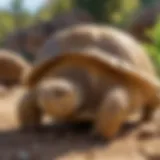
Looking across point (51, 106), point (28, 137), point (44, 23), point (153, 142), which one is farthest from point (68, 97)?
point (44, 23)

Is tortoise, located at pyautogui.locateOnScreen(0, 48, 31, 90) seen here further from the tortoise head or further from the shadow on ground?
the tortoise head

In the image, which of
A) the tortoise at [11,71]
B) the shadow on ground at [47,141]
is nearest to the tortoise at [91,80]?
the shadow on ground at [47,141]

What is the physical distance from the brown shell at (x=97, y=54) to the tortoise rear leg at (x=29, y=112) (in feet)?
0.62

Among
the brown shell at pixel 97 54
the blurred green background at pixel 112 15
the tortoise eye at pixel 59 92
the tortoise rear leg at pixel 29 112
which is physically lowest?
the tortoise eye at pixel 59 92

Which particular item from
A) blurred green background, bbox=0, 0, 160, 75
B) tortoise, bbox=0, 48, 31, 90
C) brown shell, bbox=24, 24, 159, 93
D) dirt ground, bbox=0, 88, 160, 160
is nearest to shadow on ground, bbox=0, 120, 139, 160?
dirt ground, bbox=0, 88, 160, 160

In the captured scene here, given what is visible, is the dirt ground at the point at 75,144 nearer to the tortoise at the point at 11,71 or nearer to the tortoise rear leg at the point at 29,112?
the tortoise rear leg at the point at 29,112

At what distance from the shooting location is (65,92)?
3.51m

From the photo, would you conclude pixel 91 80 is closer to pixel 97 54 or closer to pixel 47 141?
pixel 97 54

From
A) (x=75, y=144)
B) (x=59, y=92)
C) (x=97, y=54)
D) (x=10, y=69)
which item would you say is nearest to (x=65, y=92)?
(x=59, y=92)

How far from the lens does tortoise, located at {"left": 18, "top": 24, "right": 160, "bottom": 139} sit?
3.64 m

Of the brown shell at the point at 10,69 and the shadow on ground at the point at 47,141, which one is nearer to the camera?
the shadow on ground at the point at 47,141

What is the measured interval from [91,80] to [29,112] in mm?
599

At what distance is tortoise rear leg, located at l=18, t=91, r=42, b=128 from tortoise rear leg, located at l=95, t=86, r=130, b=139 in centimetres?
64

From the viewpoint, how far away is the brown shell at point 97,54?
3.86m
